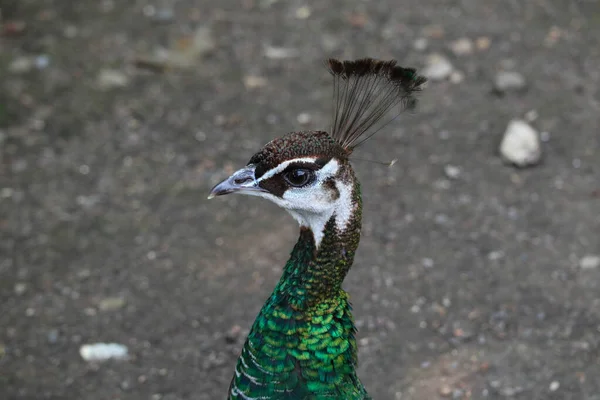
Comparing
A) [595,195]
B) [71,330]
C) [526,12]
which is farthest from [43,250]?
[526,12]

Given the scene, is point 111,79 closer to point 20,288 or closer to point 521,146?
point 20,288

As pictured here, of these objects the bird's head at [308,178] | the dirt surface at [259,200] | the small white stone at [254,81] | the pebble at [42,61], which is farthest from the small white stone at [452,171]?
the pebble at [42,61]

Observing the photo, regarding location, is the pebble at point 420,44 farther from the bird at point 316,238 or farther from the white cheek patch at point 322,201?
the white cheek patch at point 322,201

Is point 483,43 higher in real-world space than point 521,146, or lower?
higher

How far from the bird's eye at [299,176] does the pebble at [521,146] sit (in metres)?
1.90

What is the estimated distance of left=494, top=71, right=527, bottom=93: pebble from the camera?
3.83 m

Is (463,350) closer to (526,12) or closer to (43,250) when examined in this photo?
(43,250)

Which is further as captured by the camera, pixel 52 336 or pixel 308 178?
pixel 52 336

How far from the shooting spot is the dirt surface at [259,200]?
2.78m

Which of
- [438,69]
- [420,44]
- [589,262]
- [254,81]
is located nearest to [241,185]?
[589,262]

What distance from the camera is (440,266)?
122 inches

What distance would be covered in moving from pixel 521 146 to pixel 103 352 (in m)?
1.93

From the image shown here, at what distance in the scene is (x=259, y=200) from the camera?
11.0ft

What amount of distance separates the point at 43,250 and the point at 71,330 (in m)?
0.45
